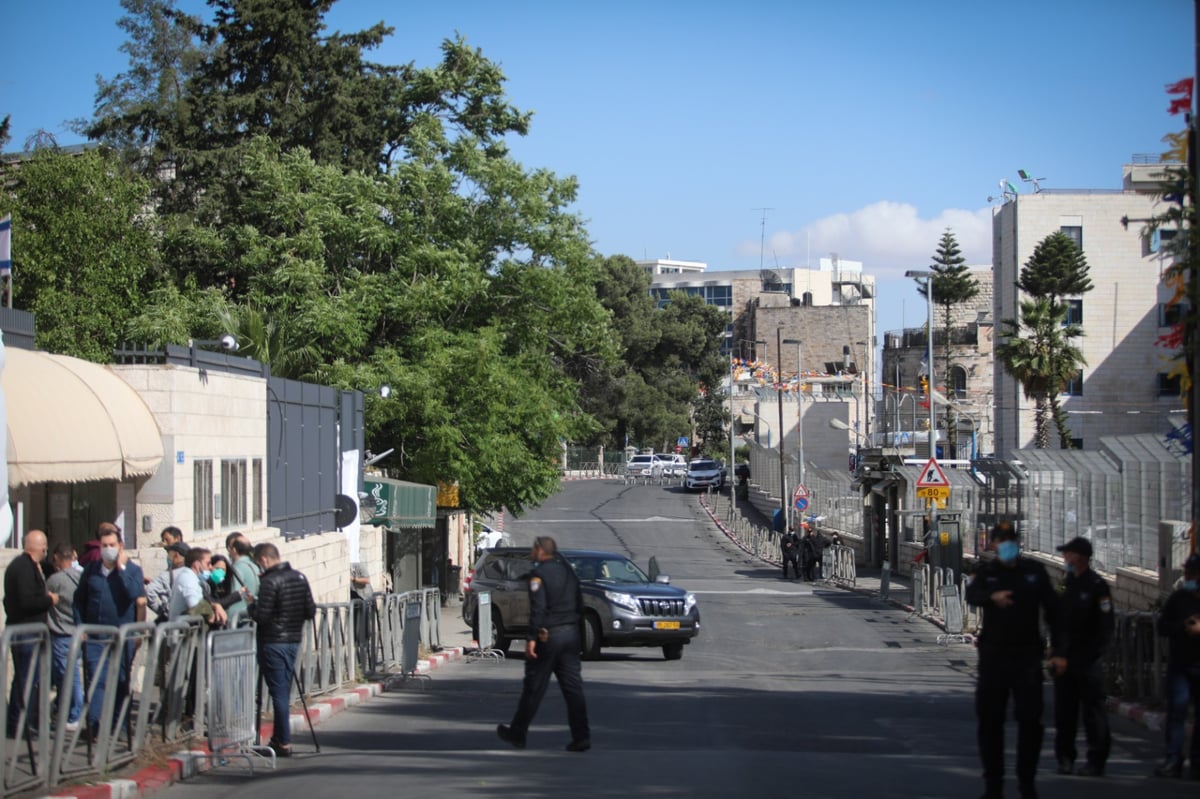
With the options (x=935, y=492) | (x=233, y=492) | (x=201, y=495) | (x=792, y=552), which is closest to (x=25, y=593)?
(x=201, y=495)

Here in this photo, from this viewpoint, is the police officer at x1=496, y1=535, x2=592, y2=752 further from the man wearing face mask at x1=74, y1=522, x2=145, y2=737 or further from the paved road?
the man wearing face mask at x1=74, y1=522, x2=145, y2=737

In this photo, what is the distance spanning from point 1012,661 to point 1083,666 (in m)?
2.14

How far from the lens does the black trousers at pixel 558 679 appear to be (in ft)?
37.9

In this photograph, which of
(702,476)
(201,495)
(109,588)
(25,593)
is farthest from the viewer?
(702,476)

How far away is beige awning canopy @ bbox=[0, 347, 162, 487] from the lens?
13.9 m

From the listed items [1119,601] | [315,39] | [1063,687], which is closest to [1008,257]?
[315,39]

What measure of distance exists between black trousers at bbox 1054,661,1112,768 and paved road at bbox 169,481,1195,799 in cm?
22

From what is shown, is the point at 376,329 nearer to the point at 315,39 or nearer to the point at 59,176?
the point at 59,176

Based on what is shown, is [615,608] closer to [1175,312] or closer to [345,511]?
[345,511]

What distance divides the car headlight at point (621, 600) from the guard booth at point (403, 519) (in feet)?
24.9

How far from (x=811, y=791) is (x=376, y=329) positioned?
107 feet

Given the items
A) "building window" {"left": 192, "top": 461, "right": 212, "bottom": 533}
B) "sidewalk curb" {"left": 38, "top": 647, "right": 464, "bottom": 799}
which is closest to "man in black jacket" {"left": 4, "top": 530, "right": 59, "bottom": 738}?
"sidewalk curb" {"left": 38, "top": 647, "right": 464, "bottom": 799}

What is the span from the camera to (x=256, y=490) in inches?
852

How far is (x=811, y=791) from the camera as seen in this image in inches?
377
